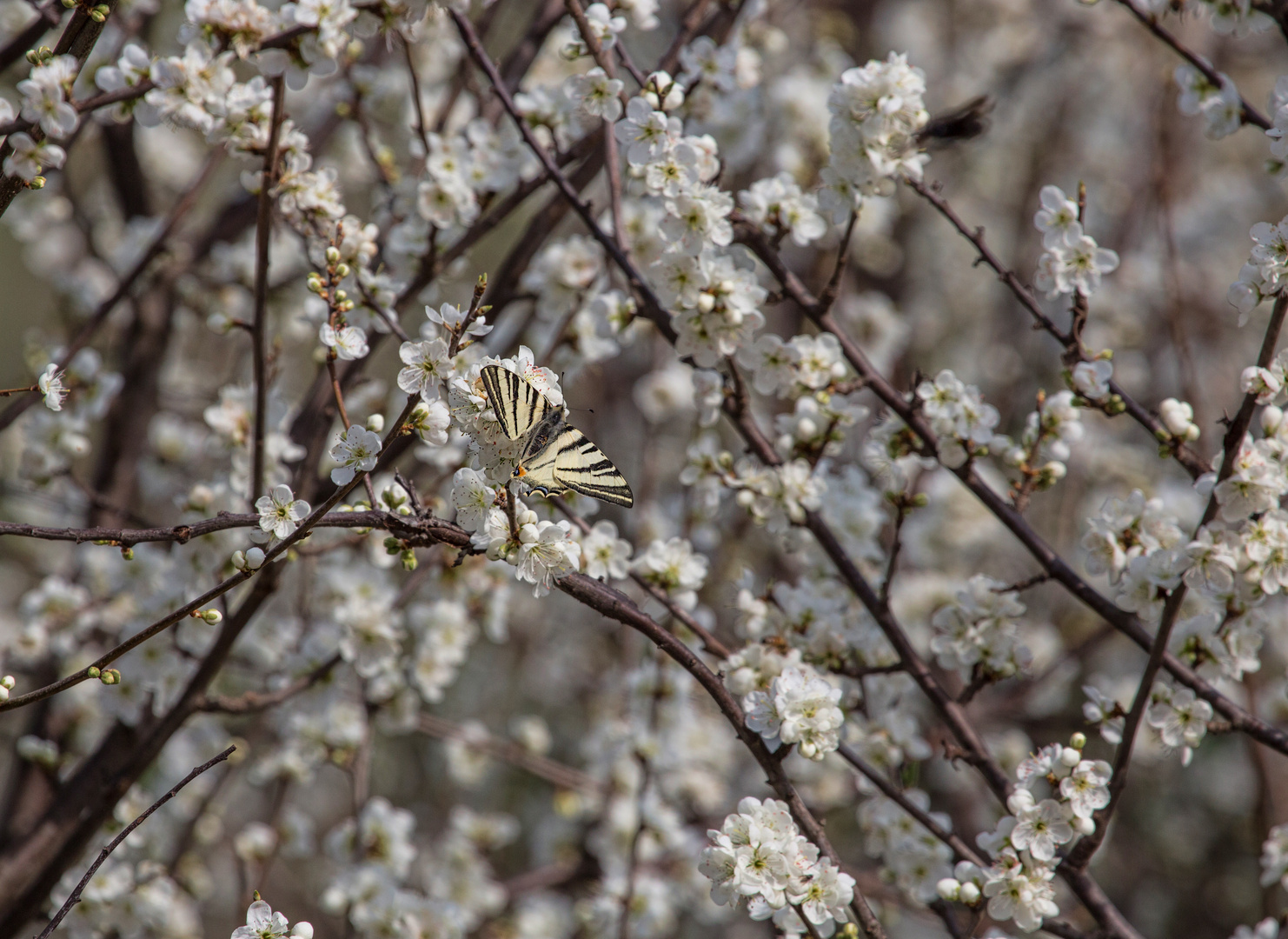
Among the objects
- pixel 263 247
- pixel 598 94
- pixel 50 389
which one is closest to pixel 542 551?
pixel 50 389

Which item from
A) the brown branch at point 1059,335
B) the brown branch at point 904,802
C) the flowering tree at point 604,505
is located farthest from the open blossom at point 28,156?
the brown branch at point 904,802

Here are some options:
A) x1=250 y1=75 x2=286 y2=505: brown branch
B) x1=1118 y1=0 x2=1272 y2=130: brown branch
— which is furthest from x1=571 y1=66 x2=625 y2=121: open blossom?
x1=1118 y1=0 x2=1272 y2=130: brown branch

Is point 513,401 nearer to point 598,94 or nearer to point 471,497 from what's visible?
point 471,497

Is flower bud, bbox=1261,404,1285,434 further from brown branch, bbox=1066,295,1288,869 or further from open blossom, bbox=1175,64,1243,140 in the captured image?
open blossom, bbox=1175,64,1243,140

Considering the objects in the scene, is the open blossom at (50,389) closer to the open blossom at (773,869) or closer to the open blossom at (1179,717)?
the open blossom at (773,869)

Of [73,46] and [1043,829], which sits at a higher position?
[73,46]

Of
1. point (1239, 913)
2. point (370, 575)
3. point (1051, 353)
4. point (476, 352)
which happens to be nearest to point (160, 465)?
point (370, 575)
